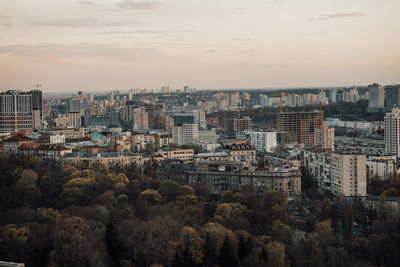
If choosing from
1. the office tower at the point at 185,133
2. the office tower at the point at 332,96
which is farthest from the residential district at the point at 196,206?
the office tower at the point at 332,96

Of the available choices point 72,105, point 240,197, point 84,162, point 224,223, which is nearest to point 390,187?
point 240,197

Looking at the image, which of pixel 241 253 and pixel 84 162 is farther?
pixel 84 162

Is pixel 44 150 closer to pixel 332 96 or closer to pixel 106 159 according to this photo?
pixel 106 159

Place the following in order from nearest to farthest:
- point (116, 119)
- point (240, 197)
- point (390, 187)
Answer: point (240, 197), point (390, 187), point (116, 119)

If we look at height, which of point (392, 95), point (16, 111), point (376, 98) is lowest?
point (16, 111)

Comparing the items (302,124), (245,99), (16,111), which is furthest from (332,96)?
(16,111)

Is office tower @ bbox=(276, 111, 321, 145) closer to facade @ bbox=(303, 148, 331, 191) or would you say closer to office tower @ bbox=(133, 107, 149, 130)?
office tower @ bbox=(133, 107, 149, 130)

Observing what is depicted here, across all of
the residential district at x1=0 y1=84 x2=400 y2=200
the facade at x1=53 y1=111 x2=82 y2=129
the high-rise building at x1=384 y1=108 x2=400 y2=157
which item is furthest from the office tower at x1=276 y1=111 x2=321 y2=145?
the facade at x1=53 y1=111 x2=82 y2=129

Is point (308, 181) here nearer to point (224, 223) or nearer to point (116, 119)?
point (224, 223)
